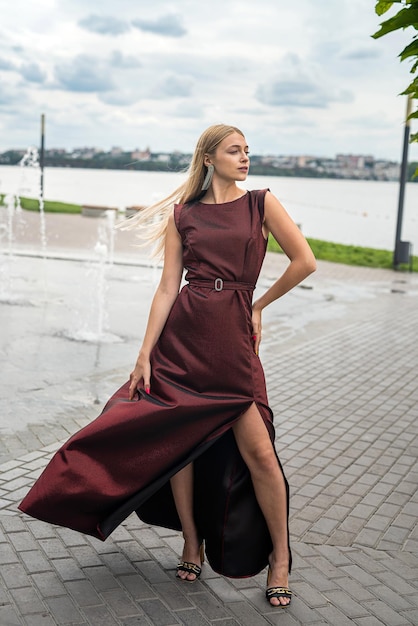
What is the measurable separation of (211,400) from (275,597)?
0.92m

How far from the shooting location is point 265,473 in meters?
3.63

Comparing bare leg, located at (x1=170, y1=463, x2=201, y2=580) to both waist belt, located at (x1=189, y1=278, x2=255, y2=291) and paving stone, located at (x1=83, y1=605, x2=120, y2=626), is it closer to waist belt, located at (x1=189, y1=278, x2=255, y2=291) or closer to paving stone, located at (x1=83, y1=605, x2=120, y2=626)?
paving stone, located at (x1=83, y1=605, x2=120, y2=626)

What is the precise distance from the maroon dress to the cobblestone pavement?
0.30 metres

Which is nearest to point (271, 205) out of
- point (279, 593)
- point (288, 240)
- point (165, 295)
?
point (288, 240)

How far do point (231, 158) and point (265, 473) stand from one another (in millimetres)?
1315

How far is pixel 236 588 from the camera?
3893 millimetres

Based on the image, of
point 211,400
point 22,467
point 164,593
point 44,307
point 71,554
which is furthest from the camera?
point 44,307

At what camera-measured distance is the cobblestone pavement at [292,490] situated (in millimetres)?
3699

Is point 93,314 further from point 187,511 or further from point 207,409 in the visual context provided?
point 207,409

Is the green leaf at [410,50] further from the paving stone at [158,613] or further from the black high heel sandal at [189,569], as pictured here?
the paving stone at [158,613]

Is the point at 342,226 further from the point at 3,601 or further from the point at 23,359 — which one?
the point at 3,601

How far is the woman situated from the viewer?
3.57 m

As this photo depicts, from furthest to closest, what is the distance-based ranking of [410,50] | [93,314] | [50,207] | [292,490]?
[50,207]
[93,314]
[292,490]
[410,50]

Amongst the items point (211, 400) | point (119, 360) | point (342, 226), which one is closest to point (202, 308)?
point (211, 400)
